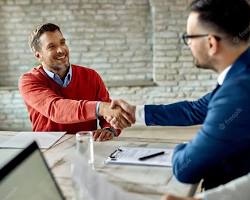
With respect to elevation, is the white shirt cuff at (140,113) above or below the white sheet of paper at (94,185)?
below

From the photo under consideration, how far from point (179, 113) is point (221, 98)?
67 centimetres

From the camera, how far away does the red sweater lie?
2.30 m

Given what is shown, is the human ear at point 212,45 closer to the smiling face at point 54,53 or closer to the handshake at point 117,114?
the handshake at point 117,114

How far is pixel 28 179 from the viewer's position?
3.65 ft

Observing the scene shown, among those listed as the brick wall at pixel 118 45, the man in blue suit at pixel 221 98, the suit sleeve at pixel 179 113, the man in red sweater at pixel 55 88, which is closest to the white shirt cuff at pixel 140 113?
the suit sleeve at pixel 179 113

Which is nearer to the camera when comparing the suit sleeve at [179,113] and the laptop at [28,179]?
the laptop at [28,179]

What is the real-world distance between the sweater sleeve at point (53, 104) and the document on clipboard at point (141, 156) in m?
0.45

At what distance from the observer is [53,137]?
216 cm

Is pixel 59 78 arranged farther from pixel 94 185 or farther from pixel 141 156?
pixel 94 185

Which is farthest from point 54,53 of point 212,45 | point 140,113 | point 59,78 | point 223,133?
point 223,133

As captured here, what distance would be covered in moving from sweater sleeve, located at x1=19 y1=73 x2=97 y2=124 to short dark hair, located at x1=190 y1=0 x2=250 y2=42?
1.01 metres

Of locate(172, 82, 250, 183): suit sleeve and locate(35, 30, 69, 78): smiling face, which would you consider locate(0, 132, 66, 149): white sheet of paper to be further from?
locate(172, 82, 250, 183): suit sleeve

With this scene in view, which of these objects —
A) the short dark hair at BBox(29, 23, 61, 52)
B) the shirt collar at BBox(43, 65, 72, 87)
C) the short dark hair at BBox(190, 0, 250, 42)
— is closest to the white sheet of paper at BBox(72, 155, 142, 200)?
the short dark hair at BBox(190, 0, 250, 42)

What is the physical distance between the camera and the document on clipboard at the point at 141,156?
169 cm
